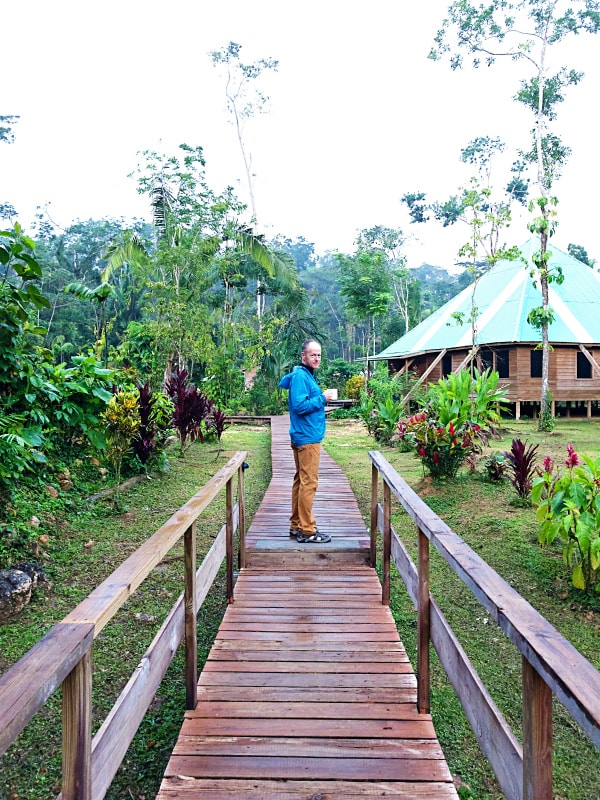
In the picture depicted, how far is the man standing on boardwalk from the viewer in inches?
167

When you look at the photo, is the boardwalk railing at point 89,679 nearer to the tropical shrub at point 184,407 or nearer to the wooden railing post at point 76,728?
the wooden railing post at point 76,728

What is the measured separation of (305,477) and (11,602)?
227 centimetres

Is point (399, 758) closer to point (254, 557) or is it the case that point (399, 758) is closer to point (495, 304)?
point (254, 557)

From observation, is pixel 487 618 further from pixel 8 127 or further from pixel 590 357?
pixel 8 127

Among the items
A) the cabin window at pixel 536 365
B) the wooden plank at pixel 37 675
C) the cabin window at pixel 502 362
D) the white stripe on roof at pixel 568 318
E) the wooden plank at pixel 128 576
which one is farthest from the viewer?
the cabin window at pixel 502 362

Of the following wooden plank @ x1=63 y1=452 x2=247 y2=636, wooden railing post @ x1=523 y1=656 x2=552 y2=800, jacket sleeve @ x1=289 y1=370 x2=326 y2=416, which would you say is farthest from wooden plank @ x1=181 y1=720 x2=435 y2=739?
jacket sleeve @ x1=289 y1=370 x2=326 y2=416

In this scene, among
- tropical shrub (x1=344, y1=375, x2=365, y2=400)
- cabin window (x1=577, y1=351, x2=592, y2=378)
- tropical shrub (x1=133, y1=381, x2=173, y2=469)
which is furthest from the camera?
tropical shrub (x1=344, y1=375, x2=365, y2=400)

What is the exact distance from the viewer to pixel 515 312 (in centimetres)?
1934

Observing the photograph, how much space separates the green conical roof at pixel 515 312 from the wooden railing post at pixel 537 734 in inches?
675

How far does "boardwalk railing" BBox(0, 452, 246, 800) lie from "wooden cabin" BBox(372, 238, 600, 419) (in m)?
15.4

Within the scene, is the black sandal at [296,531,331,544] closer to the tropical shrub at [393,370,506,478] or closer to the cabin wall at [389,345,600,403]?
the tropical shrub at [393,370,506,478]

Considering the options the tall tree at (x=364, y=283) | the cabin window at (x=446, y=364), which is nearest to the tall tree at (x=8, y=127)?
the tall tree at (x=364, y=283)

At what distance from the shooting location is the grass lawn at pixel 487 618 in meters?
2.67

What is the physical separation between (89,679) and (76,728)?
10 cm
